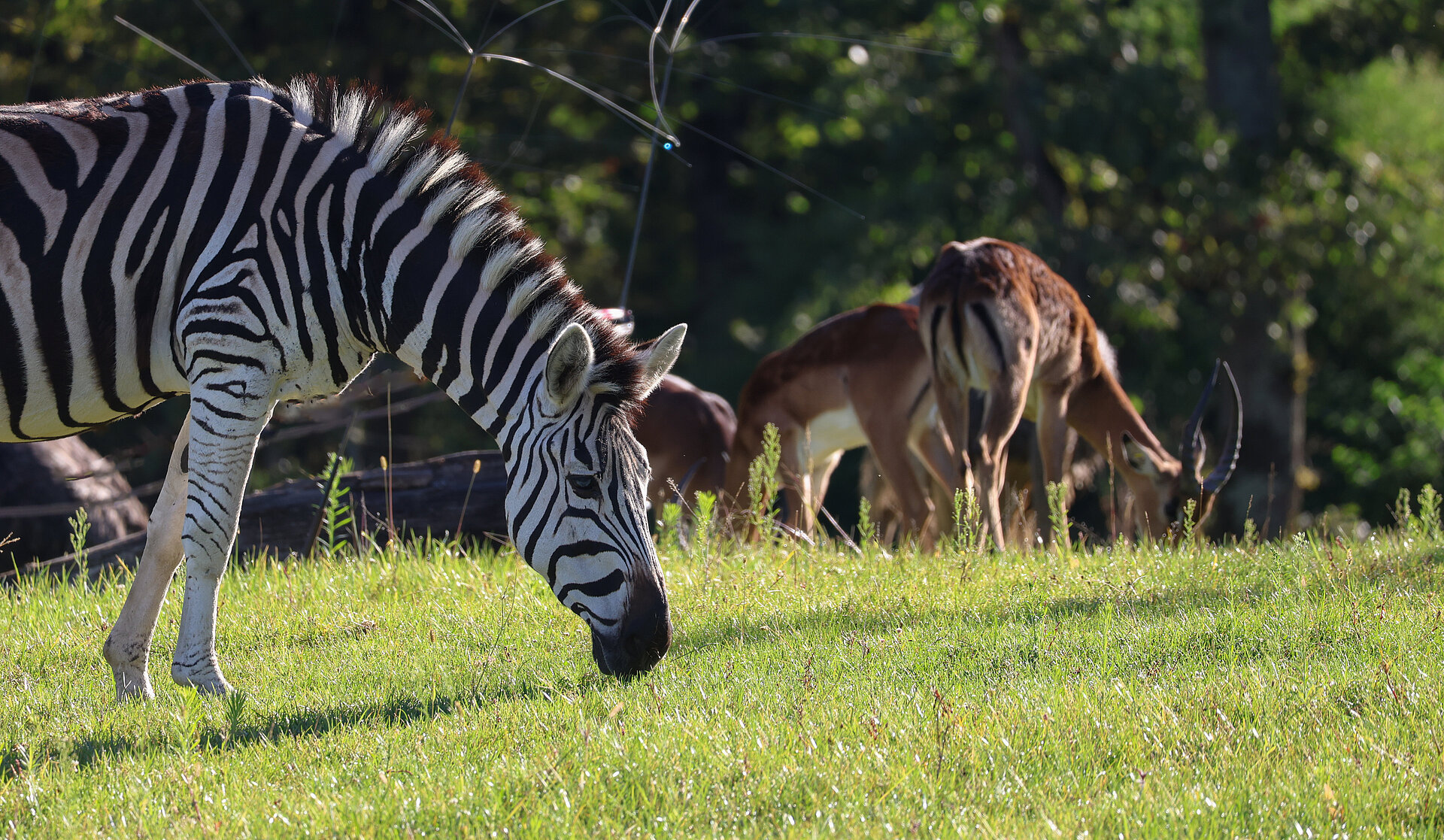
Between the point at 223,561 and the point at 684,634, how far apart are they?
1.86 m

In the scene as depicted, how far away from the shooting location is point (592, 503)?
15.6ft

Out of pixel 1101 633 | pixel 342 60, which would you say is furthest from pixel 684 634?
pixel 342 60

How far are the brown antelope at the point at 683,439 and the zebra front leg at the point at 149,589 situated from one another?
6318 mm

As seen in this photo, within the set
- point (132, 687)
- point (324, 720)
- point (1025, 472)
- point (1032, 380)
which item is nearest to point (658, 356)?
point (324, 720)

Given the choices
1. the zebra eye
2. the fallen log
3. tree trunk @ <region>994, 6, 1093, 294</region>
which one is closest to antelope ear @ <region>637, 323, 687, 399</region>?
the zebra eye

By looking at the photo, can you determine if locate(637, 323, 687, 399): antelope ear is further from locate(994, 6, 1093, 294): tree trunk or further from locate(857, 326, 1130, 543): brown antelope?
locate(994, 6, 1093, 294): tree trunk

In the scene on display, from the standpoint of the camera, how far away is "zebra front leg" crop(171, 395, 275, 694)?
16.0 ft

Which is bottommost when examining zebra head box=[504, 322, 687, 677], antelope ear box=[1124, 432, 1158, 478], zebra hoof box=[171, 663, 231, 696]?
antelope ear box=[1124, 432, 1158, 478]

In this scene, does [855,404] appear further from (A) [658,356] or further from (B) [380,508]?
(A) [658,356]

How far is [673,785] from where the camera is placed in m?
3.54

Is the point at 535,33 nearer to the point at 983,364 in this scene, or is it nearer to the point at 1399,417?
the point at 983,364

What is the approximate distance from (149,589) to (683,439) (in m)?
6.97

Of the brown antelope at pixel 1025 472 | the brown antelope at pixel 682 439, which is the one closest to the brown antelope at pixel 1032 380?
the brown antelope at pixel 1025 472

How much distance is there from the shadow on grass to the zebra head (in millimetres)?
272
